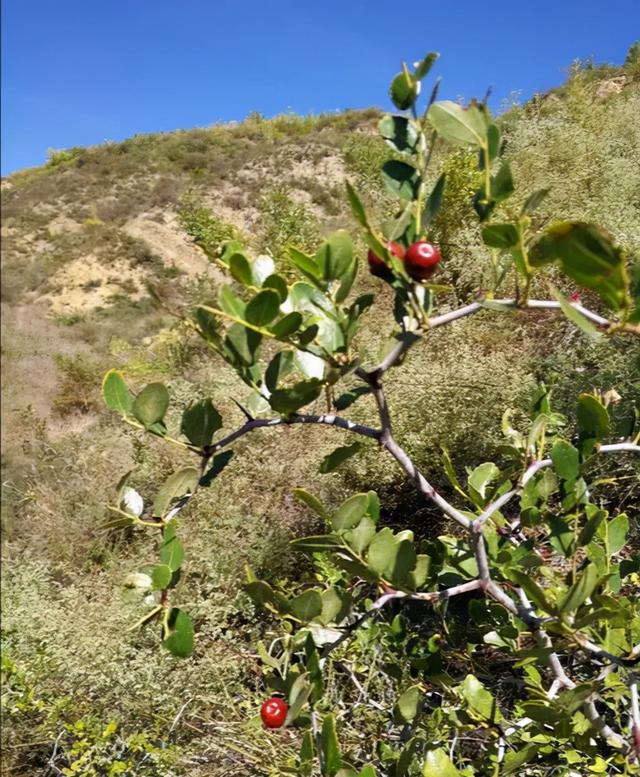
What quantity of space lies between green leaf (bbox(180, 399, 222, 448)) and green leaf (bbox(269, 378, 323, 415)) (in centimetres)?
8

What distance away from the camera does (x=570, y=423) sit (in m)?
2.22

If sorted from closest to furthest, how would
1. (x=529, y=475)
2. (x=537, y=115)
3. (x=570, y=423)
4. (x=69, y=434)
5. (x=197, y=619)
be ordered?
(x=529, y=475), (x=570, y=423), (x=197, y=619), (x=537, y=115), (x=69, y=434)

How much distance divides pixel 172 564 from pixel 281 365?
25 cm

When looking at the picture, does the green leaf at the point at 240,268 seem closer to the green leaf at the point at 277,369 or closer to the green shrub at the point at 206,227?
the green leaf at the point at 277,369

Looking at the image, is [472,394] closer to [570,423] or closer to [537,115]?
[570,423]

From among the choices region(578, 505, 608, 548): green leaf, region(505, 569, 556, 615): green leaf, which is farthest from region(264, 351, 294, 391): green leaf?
region(578, 505, 608, 548): green leaf

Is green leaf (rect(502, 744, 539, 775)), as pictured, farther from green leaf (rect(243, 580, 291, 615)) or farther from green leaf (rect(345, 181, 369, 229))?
green leaf (rect(345, 181, 369, 229))

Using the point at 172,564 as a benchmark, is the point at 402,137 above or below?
above

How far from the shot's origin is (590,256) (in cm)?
47

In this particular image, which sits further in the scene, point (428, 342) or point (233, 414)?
point (233, 414)

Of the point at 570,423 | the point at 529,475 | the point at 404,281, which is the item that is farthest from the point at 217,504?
the point at 404,281

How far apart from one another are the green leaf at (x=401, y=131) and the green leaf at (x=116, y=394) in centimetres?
41

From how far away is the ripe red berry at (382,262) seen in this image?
1.88ft

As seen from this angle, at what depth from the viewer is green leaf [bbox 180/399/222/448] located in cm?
64
